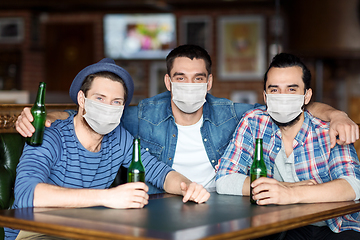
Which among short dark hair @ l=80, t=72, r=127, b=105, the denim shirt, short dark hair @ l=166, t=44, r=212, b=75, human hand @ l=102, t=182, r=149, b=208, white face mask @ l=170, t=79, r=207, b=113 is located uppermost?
short dark hair @ l=166, t=44, r=212, b=75

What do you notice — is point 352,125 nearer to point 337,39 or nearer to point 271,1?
point 337,39

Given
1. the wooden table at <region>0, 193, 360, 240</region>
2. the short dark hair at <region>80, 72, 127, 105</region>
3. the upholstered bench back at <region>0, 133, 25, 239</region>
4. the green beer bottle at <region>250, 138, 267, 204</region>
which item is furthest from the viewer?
the upholstered bench back at <region>0, 133, 25, 239</region>

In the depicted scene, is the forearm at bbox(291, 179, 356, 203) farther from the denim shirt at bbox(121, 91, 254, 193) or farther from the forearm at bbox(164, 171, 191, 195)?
the denim shirt at bbox(121, 91, 254, 193)

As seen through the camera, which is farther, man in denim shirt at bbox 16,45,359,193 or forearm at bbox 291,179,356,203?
man in denim shirt at bbox 16,45,359,193

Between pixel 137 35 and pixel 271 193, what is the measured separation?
466cm

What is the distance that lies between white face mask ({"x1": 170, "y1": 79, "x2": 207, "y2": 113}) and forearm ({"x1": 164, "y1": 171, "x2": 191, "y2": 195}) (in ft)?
1.45

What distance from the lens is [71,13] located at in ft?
19.4

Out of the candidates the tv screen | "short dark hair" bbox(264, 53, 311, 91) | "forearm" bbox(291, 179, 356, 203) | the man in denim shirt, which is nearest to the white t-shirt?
the man in denim shirt

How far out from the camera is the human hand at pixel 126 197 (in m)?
1.39

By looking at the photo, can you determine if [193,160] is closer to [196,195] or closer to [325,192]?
[196,195]

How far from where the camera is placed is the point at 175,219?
1.23 m

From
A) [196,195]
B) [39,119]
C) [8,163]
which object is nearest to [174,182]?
[196,195]

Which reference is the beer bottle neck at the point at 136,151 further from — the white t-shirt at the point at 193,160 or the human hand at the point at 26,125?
the white t-shirt at the point at 193,160

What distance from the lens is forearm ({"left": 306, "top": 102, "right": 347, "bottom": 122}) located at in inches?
74.1
